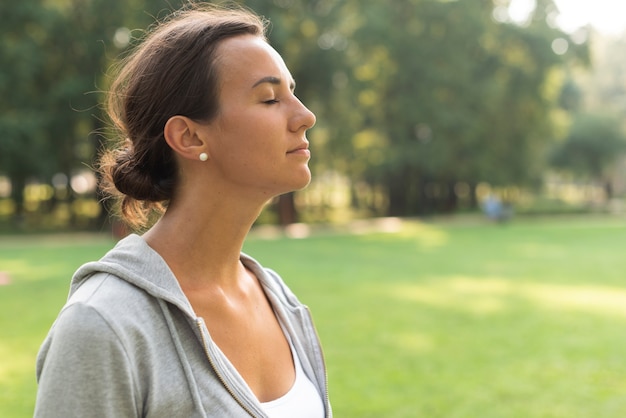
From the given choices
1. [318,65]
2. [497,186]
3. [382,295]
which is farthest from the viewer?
[497,186]

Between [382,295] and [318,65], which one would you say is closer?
[382,295]

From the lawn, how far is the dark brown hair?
4454mm

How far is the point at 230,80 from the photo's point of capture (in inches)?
61.6

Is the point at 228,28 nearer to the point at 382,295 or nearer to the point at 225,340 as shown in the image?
the point at 225,340

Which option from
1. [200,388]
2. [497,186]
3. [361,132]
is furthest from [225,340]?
[497,186]

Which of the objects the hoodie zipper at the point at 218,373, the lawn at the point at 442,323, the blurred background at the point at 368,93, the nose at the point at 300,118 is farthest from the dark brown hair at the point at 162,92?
the blurred background at the point at 368,93

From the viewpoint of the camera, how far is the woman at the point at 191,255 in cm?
130

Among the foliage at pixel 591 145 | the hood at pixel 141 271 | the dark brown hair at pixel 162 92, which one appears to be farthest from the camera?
the foliage at pixel 591 145

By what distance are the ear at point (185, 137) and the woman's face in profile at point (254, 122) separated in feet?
0.09

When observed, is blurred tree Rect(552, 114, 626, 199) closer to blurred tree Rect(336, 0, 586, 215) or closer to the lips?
blurred tree Rect(336, 0, 586, 215)

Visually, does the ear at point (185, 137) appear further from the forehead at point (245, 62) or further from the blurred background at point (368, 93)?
the blurred background at point (368, 93)

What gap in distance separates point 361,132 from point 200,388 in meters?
32.6

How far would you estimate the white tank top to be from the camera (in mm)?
1619

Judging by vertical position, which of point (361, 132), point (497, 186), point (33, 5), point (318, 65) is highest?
point (33, 5)
